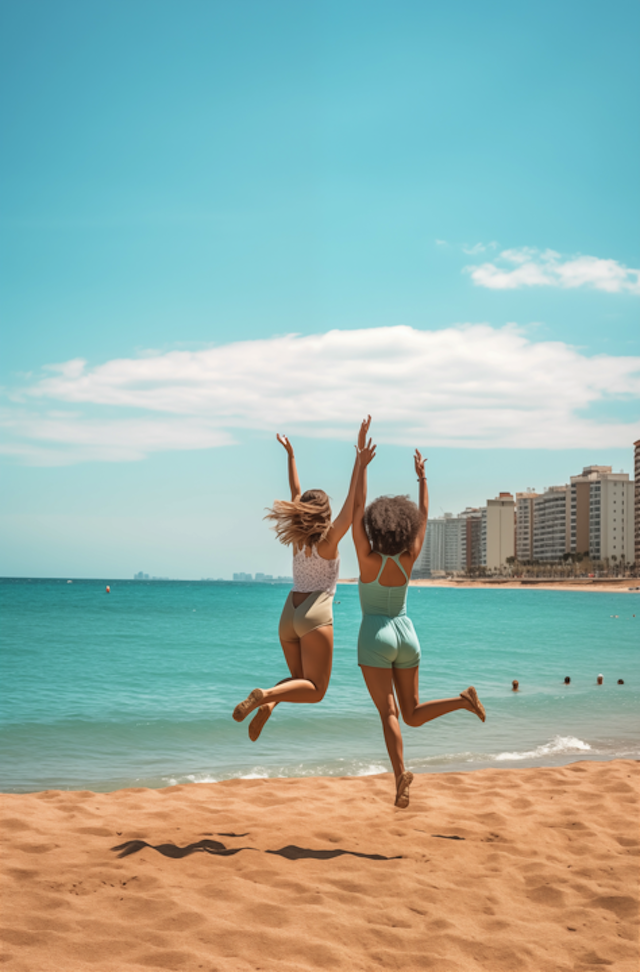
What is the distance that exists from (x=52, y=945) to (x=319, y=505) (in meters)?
3.07

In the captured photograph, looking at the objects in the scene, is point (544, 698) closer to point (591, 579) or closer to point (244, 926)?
point (244, 926)

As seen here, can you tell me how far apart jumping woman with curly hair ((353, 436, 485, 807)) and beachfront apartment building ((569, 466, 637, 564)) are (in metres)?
143

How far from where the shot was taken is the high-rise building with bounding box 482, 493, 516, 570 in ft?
565

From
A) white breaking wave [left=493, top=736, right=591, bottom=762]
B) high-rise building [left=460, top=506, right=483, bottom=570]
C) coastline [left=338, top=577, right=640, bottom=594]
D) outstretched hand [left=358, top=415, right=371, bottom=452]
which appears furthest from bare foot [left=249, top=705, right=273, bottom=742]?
high-rise building [left=460, top=506, right=483, bottom=570]

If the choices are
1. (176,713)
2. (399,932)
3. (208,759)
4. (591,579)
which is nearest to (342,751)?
(208,759)

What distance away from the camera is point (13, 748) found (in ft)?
34.1

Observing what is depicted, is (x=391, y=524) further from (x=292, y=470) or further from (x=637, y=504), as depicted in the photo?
(x=637, y=504)

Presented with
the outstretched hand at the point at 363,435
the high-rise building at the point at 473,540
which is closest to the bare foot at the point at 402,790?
the outstretched hand at the point at 363,435

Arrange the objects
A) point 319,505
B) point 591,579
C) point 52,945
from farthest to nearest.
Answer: point 591,579 → point 319,505 → point 52,945

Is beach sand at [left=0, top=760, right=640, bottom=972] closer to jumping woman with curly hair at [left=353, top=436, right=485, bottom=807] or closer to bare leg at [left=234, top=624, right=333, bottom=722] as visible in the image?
jumping woman with curly hair at [left=353, top=436, right=485, bottom=807]

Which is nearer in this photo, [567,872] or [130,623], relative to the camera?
A: [567,872]

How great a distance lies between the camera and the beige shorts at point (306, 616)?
5.15 m

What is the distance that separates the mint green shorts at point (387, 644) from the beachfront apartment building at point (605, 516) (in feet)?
470

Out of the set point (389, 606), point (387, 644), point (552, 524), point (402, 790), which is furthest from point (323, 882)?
point (552, 524)
